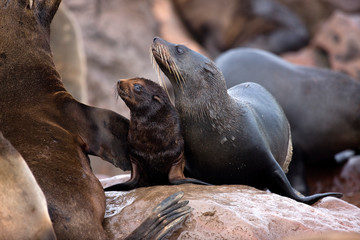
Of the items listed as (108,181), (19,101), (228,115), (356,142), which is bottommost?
(356,142)

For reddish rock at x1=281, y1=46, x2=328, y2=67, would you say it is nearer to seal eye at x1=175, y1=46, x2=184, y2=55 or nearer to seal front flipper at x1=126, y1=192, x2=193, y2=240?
seal eye at x1=175, y1=46, x2=184, y2=55

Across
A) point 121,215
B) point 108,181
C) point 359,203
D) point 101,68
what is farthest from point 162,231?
point 101,68

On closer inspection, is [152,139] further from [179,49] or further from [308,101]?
[308,101]

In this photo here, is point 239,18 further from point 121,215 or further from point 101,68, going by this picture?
point 121,215

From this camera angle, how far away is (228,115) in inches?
223

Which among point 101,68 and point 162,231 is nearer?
point 162,231

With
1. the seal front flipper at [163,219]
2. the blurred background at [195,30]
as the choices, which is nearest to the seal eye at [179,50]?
the seal front flipper at [163,219]

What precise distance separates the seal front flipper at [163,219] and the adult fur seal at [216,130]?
3.38 ft

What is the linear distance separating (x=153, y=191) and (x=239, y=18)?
10463 millimetres

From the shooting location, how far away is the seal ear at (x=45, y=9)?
586 cm

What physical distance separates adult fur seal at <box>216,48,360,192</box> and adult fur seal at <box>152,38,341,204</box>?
264cm

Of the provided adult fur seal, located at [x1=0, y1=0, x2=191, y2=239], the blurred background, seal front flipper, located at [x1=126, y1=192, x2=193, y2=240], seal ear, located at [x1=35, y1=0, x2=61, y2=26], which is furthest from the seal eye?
the blurred background

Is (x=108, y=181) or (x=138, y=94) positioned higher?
(x=138, y=94)

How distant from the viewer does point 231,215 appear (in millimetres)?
4562
